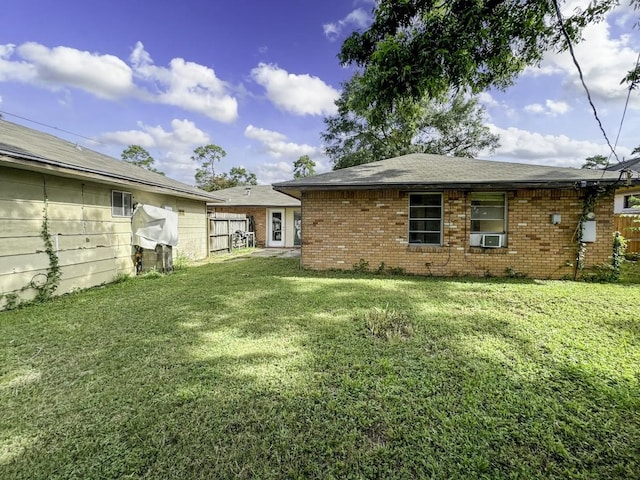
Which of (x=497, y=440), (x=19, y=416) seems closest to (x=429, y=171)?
(x=497, y=440)

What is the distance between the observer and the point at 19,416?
2.30 meters

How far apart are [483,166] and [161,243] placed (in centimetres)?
1030

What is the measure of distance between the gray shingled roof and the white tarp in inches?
268

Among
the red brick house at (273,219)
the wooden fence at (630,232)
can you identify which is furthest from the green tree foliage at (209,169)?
the wooden fence at (630,232)

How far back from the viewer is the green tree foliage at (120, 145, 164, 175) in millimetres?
42312

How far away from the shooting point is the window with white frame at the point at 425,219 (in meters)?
8.03

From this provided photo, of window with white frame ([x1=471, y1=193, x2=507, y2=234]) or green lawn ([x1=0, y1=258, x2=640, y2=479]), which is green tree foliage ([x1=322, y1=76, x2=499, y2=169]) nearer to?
window with white frame ([x1=471, y1=193, x2=507, y2=234])

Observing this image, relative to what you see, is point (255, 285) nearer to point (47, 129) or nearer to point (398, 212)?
point (398, 212)

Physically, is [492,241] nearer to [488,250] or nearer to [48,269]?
[488,250]

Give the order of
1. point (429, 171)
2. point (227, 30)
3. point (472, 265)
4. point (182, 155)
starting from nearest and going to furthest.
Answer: point (472, 265) → point (429, 171) → point (227, 30) → point (182, 155)

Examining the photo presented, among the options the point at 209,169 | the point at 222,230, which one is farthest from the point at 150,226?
the point at 209,169

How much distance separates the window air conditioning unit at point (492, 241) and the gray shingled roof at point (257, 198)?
1087 cm

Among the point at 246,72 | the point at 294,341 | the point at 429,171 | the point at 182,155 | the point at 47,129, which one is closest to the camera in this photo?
the point at 294,341

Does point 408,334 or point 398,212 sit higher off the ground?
point 398,212
